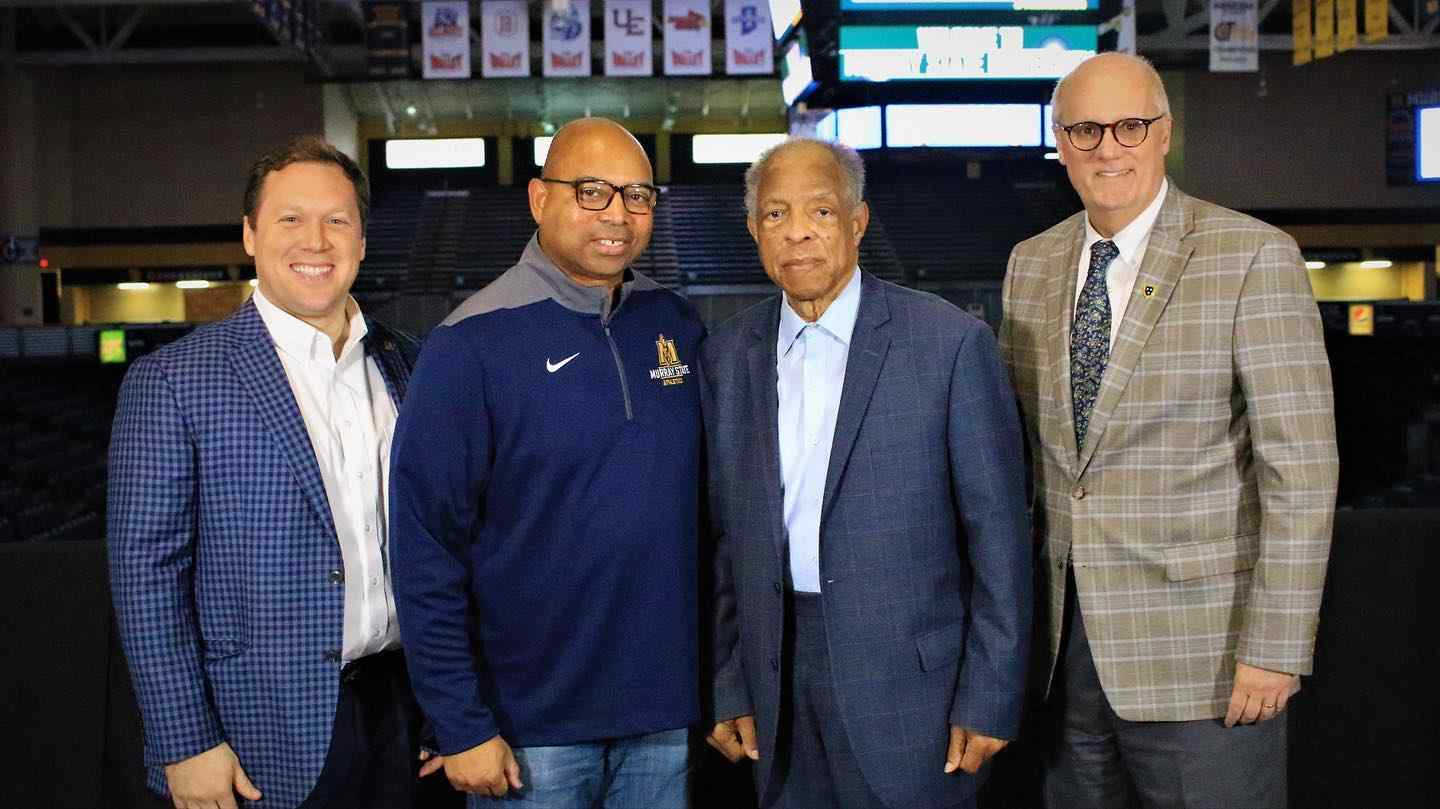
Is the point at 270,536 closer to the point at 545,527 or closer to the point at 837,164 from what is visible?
the point at 545,527

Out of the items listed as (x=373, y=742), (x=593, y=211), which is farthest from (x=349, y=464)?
(x=593, y=211)

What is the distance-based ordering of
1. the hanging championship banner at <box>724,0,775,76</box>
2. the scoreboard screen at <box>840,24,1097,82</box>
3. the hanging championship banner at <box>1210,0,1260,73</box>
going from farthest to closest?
the hanging championship banner at <box>724,0,775,76</box> → the hanging championship banner at <box>1210,0,1260,73</box> → the scoreboard screen at <box>840,24,1097,82</box>

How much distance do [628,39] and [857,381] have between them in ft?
43.8

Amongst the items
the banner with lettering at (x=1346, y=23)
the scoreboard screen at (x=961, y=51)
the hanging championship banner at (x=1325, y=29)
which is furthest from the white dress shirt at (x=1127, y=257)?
the hanging championship banner at (x=1325, y=29)

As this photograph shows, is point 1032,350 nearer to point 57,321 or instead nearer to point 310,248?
point 310,248

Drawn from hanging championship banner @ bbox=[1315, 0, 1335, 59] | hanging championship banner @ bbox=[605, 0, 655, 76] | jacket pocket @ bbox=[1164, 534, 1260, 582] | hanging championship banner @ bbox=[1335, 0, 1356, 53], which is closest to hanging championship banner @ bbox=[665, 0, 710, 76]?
hanging championship banner @ bbox=[605, 0, 655, 76]

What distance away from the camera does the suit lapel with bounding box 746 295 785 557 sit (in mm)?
2133

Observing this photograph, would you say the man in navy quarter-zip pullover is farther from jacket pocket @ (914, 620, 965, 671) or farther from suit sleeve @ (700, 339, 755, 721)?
jacket pocket @ (914, 620, 965, 671)

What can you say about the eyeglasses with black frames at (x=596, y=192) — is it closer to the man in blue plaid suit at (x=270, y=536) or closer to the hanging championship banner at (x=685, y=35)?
the man in blue plaid suit at (x=270, y=536)

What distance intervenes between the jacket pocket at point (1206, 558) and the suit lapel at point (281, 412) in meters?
1.48

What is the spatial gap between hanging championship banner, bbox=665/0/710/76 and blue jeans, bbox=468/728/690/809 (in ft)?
44.0

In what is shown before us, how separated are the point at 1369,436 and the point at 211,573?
10398 millimetres

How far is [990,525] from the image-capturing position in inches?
81.8

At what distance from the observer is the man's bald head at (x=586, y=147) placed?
2213 mm
